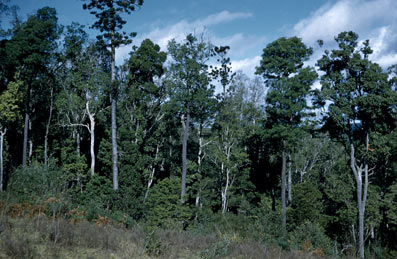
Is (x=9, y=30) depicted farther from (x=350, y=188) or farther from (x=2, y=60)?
(x=350, y=188)

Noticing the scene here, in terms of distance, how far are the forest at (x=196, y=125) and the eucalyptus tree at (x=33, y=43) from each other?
106mm

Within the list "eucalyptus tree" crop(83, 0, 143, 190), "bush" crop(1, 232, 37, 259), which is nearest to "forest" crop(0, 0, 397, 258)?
"eucalyptus tree" crop(83, 0, 143, 190)

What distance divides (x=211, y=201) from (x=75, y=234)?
2226 centimetres

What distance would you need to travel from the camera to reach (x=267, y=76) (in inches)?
902

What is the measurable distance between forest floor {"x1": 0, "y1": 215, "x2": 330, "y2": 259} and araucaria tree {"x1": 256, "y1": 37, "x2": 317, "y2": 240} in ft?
48.9

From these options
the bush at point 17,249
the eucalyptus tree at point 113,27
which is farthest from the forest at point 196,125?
the bush at point 17,249

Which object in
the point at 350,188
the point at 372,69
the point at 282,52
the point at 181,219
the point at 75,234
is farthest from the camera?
the point at 350,188

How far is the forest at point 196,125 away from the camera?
1923 cm

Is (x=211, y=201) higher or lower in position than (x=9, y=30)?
lower

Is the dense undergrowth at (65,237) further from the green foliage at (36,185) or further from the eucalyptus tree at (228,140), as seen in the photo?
the eucalyptus tree at (228,140)

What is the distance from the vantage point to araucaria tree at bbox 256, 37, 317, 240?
21.5 meters

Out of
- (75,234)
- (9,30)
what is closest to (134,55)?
(9,30)

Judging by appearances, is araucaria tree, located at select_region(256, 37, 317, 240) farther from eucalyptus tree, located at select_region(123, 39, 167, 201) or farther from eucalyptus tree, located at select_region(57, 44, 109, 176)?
eucalyptus tree, located at select_region(57, 44, 109, 176)

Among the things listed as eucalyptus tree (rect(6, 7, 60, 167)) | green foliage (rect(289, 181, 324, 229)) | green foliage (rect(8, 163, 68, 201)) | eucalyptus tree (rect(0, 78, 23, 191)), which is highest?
eucalyptus tree (rect(6, 7, 60, 167))
